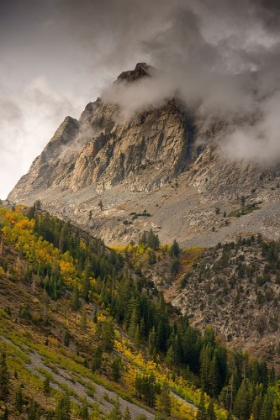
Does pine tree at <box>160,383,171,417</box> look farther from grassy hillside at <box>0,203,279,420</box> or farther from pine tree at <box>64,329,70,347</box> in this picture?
pine tree at <box>64,329,70,347</box>

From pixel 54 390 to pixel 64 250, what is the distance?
9675 cm

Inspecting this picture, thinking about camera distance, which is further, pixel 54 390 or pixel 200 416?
pixel 200 416

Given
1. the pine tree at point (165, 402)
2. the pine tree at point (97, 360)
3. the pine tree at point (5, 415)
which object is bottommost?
the pine tree at point (165, 402)

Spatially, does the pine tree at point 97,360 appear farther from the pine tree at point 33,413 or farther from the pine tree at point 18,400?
the pine tree at point 18,400

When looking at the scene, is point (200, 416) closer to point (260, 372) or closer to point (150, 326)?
point (150, 326)

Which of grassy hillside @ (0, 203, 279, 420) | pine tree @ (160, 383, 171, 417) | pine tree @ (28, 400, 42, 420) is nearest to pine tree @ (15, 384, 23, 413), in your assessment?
grassy hillside @ (0, 203, 279, 420)

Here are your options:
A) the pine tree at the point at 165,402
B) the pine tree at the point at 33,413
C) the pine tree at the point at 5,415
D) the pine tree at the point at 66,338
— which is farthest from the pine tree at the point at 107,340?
the pine tree at the point at 5,415

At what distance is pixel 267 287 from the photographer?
178625 mm

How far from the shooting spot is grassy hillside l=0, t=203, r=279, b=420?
134 feet

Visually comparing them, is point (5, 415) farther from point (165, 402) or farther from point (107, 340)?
point (107, 340)

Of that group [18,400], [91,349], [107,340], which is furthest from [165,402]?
[18,400]

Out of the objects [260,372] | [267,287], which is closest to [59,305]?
[260,372]

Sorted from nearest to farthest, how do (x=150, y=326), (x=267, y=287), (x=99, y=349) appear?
1. (x=99, y=349)
2. (x=150, y=326)
3. (x=267, y=287)

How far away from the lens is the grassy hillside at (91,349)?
4075cm
